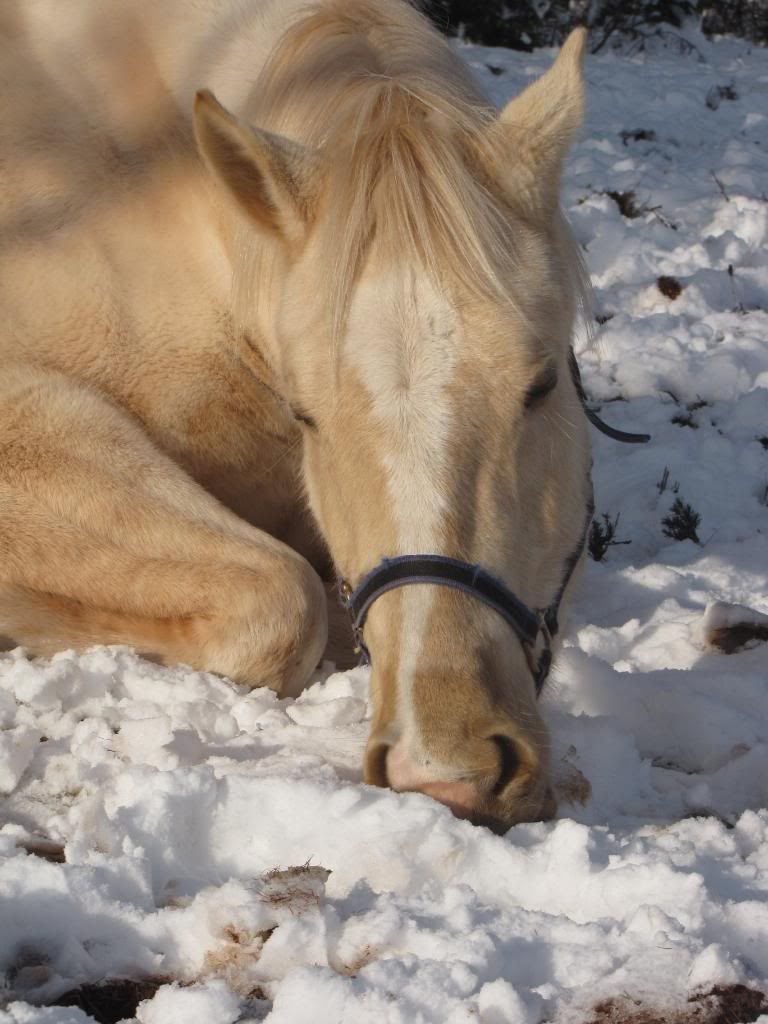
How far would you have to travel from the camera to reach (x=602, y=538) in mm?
4262

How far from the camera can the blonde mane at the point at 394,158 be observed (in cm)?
251

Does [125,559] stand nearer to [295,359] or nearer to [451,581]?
[295,359]

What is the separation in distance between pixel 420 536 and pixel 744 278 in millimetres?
4238

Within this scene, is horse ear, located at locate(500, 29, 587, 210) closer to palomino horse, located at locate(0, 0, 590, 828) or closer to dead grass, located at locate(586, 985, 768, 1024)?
palomino horse, located at locate(0, 0, 590, 828)

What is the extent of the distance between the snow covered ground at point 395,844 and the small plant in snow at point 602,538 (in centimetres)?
5

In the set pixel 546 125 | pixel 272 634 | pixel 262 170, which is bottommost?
pixel 272 634

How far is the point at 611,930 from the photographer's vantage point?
1.88 m

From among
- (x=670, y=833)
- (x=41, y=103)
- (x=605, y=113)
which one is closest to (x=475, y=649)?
(x=670, y=833)

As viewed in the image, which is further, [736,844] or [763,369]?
[763,369]

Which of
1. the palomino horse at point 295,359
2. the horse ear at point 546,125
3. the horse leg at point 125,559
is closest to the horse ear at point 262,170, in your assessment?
the palomino horse at point 295,359

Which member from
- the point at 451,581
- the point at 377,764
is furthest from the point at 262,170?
the point at 377,764

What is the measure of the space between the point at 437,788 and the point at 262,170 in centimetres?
136

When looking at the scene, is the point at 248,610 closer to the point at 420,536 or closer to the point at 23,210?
the point at 420,536

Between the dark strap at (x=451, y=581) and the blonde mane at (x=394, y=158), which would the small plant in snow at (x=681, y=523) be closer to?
the blonde mane at (x=394, y=158)
